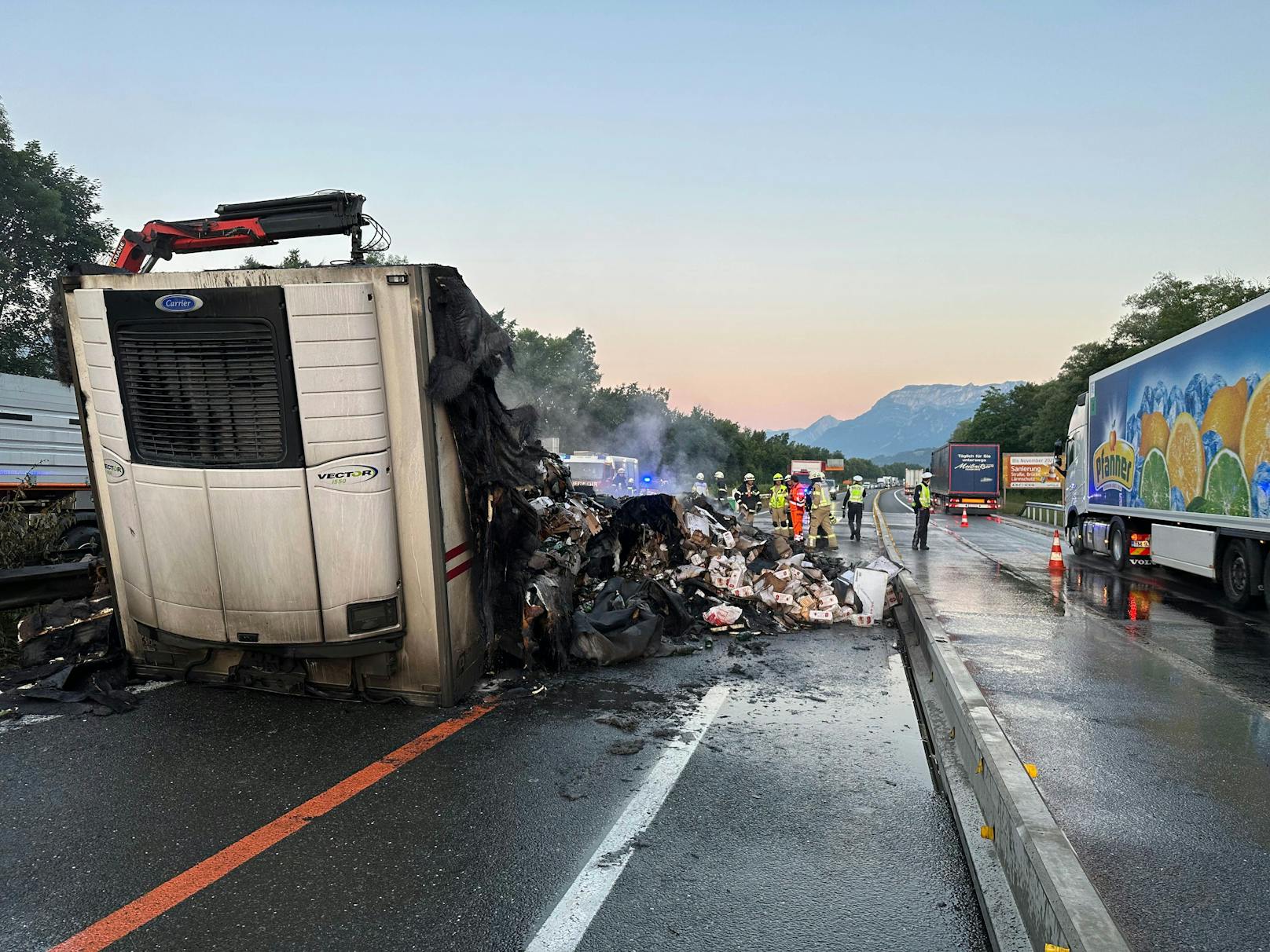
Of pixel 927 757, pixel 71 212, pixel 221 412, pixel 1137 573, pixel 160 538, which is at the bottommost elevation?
pixel 1137 573

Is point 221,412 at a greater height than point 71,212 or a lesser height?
lesser

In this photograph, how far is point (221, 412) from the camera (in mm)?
4473

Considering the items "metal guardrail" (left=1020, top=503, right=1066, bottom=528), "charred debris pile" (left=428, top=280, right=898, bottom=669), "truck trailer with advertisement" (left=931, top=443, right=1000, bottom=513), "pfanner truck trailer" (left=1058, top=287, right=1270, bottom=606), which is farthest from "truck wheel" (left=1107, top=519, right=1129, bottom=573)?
"truck trailer with advertisement" (left=931, top=443, right=1000, bottom=513)

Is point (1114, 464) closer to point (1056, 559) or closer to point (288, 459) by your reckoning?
point (1056, 559)

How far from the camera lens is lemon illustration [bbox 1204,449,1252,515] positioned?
8.92 m

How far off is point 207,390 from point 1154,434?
12496 mm

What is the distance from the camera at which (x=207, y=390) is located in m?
4.46

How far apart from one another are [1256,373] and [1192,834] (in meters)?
7.33

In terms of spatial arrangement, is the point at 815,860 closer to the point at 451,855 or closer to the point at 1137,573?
the point at 451,855

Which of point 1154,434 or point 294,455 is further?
point 1154,434

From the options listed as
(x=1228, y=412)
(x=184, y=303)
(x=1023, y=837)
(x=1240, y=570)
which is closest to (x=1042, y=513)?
(x=1240, y=570)

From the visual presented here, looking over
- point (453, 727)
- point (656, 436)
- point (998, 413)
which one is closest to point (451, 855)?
point (453, 727)

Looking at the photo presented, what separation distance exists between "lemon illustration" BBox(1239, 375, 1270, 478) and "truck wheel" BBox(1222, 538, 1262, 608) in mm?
1060

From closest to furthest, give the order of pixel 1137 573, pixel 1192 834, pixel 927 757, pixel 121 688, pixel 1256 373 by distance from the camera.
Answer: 1. pixel 1192 834
2. pixel 927 757
3. pixel 121 688
4. pixel 1256 373
5. pixel 1137 573
